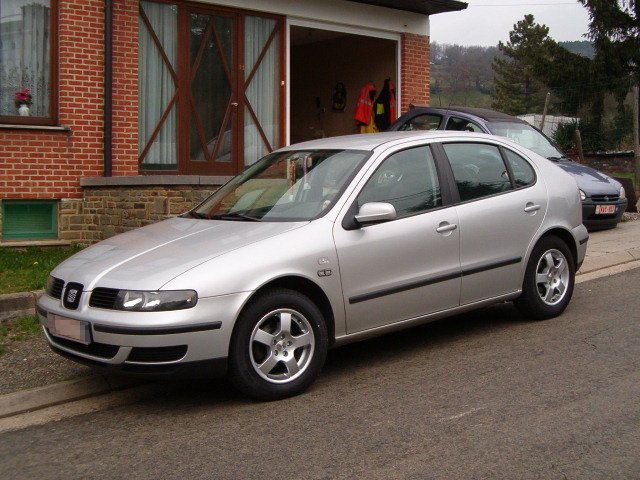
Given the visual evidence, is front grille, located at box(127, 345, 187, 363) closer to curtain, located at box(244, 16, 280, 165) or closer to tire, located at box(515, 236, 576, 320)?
tire, located at box(515, 236, 576, 320)

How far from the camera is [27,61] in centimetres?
1019

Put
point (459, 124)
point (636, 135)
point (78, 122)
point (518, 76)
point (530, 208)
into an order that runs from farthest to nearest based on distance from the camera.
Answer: point (518, 76) < point (636, 135) < point (459, 124) < point (78, 122) < point (530, 208)

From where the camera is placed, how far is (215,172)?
460 inches

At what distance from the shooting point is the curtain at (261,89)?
12094mm

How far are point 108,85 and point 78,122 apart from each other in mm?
620

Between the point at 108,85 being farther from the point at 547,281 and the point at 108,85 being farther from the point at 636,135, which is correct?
the point at 636,135

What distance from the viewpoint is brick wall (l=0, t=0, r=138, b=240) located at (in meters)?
9.97

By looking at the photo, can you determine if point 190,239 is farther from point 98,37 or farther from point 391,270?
point 98,37

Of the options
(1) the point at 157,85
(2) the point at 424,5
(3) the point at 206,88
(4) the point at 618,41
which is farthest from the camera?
(4) the point at 618,41

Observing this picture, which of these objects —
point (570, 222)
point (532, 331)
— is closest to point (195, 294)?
point (532, 331)

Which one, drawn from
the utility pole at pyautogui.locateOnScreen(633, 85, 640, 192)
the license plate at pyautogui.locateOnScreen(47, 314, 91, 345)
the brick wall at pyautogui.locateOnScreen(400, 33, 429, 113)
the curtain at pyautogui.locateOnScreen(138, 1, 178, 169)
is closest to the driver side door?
the license plate at pyautogui.locateOnScreen(47, 314, 91, 345)

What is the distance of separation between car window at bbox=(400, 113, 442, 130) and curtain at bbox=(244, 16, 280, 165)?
6.44 feet

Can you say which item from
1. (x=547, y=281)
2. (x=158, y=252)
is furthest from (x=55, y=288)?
(x=547, y=281)

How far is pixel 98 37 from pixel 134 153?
151cm
